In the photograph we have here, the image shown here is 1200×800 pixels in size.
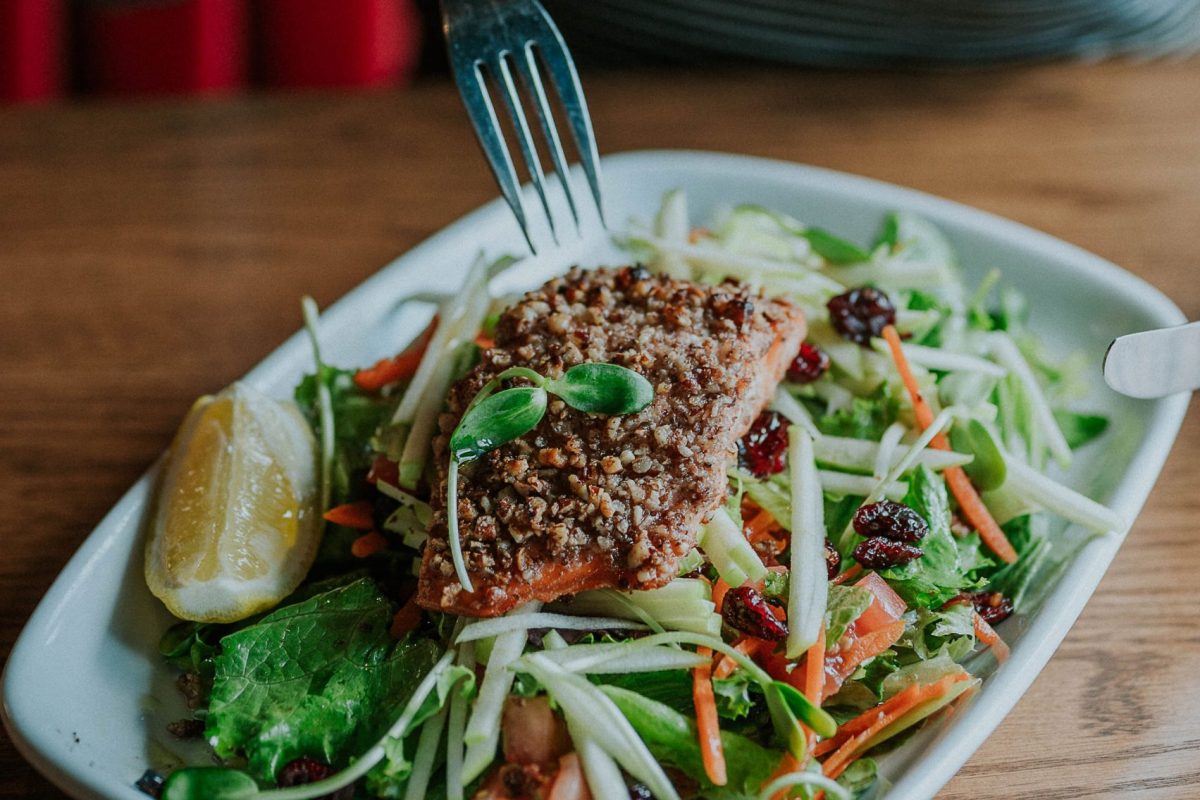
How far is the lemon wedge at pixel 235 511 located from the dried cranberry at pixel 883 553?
1291 millimetres

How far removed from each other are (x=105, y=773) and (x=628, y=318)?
1.46m

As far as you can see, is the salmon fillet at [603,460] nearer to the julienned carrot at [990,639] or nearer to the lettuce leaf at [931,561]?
the lettuce leaf at [931,561]

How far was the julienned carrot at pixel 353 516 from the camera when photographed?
8.67 ft

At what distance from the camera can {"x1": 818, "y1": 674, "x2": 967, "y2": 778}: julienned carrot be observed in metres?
2.17

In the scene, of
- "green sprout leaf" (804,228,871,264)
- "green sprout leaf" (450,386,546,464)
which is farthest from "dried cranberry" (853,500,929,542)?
"green sprout leaf" (804,228,871,264)

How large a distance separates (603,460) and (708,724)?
22.2 inches

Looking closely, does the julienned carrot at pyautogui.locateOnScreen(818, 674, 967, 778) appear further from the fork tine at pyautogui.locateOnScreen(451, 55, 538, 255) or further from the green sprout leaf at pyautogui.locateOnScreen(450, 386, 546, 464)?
the fork tine at pyautogui.locateOnScreen(451, 55, 538, 255)

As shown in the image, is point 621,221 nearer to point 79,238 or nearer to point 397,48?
point 79,238

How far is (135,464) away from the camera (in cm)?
325

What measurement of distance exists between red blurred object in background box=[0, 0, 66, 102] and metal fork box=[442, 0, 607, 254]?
11.4ft

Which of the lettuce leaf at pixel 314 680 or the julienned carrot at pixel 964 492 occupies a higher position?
the julienned carrot at pixel 964 492

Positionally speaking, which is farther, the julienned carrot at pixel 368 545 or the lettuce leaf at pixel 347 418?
the lettuce leaf at pixel 347 418

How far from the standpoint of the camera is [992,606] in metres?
2.54

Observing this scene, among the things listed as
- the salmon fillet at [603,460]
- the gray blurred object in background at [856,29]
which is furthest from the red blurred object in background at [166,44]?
the salmon fillet at [603,460]
